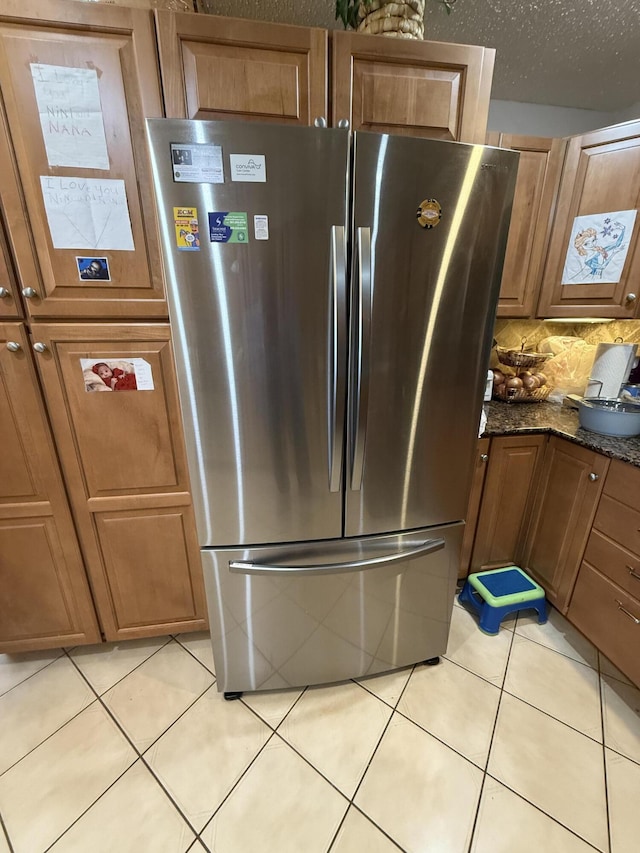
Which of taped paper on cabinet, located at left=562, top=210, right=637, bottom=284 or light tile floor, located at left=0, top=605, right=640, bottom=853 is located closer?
light tile floor, located at left=0, top=605, right=640, bottom=853

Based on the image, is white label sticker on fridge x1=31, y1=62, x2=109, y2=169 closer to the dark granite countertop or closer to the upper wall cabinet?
the upper wall cabinet

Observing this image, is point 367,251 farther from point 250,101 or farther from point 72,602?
point 72,602

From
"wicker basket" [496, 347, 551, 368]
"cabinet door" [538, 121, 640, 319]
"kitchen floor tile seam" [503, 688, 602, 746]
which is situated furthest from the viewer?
"wicker basket" [496, 347, 551, 368]

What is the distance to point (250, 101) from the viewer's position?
100 cm

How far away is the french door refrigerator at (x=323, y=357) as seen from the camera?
89 cm

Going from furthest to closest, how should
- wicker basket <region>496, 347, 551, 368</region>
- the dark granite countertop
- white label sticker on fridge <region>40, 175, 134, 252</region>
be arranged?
wicker basket <region>496, 347, 551, 368</region>
the dark granite countertop
white label sticker on fridge <region>40, 175, 134, 252</region>

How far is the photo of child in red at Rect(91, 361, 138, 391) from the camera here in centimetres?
116

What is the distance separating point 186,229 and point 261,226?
0.19 meters

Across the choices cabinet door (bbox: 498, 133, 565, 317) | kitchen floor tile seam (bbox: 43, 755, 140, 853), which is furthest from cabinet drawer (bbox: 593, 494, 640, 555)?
kitchen floor tile seam (bbox: 43, 755, 140, 853)

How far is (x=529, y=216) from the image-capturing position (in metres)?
1.67

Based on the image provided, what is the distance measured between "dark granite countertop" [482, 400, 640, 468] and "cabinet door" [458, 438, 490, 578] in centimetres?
8

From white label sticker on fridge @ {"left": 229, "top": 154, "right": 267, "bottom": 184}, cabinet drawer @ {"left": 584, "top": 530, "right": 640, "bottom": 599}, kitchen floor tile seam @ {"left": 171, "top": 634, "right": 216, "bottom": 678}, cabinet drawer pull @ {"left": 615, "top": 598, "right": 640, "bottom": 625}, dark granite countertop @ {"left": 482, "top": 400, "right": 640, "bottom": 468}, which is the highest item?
white label sticker on fridge @ {"left": 229, "top": 154, "right": 267, "bottom": 184}

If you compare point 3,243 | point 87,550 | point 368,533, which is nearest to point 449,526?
point 368,533

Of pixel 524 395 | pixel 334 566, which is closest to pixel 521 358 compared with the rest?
pixel 524 395
